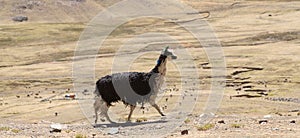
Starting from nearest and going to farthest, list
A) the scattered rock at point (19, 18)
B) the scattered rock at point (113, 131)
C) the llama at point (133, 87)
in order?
the scattered rock at point (113, 131)
the llama at point (133, 87)
the scattered rock at point (19, 18)

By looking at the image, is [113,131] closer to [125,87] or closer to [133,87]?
[133,87]

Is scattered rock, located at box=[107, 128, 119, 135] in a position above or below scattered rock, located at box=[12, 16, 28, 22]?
below

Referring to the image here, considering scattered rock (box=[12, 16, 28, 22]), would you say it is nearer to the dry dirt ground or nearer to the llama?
the dry dirt ground

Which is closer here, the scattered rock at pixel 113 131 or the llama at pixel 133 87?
the scattered rock at pixel 113 131

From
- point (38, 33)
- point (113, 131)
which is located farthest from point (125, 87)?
point (38, 33)

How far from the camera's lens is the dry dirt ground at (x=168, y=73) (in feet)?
64.1

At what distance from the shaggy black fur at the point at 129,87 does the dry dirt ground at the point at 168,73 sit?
948 millimetres

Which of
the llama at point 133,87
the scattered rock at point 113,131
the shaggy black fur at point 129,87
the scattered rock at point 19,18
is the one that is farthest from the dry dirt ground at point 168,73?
the scattered rock at point 19,18

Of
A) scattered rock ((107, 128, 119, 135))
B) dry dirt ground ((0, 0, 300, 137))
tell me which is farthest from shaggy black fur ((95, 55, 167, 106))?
scattered rock ((107, 128, 119, 135))

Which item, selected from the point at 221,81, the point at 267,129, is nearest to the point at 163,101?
the point at 221,81

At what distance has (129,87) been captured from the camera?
69.4ft

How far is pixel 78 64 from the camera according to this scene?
324 ft

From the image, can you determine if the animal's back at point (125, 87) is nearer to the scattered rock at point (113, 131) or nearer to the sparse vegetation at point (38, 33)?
the scattered rock at point (113, 131)

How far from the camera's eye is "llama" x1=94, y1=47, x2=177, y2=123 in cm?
2070
